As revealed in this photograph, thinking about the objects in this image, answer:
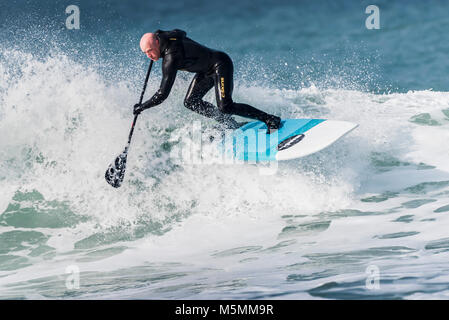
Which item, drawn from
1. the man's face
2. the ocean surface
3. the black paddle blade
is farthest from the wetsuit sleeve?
the ocean surface

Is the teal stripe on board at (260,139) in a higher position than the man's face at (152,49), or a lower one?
lower

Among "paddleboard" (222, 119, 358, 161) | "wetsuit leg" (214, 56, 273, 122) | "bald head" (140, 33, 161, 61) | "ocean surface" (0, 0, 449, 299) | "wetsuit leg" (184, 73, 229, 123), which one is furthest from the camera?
"wetsuit leg" (184, 73, 229, 123)

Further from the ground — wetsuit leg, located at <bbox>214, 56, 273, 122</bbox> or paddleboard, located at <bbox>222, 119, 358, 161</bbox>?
wetsuit leg, located at <bbox>214, 56, 273, 122</bbox>

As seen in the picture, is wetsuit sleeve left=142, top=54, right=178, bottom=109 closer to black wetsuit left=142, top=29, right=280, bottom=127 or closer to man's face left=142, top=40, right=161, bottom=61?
black wetsuit left=142, top=29, right=280, bottom=127

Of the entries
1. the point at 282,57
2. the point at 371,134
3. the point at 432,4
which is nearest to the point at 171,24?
the point at 282,57

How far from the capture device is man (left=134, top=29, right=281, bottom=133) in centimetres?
582

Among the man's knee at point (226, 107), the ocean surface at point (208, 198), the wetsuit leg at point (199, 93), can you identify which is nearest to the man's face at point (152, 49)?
the wetsuit leg at point (199, 93)

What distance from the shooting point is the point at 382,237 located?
5246 millimetres

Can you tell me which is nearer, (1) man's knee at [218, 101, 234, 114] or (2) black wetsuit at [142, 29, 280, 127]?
(2) black wetsuit at [142, 29, 280, 127]

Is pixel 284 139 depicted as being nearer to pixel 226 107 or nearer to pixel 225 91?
pixel 226 107

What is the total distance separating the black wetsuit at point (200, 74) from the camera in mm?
Answer: 5836

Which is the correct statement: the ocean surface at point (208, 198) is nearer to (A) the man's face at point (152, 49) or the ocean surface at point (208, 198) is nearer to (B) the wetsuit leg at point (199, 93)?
(B) the wetsuit leg at point (199, 93)

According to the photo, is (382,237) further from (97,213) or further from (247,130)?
(97,213)

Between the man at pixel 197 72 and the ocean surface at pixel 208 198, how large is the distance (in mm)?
944
